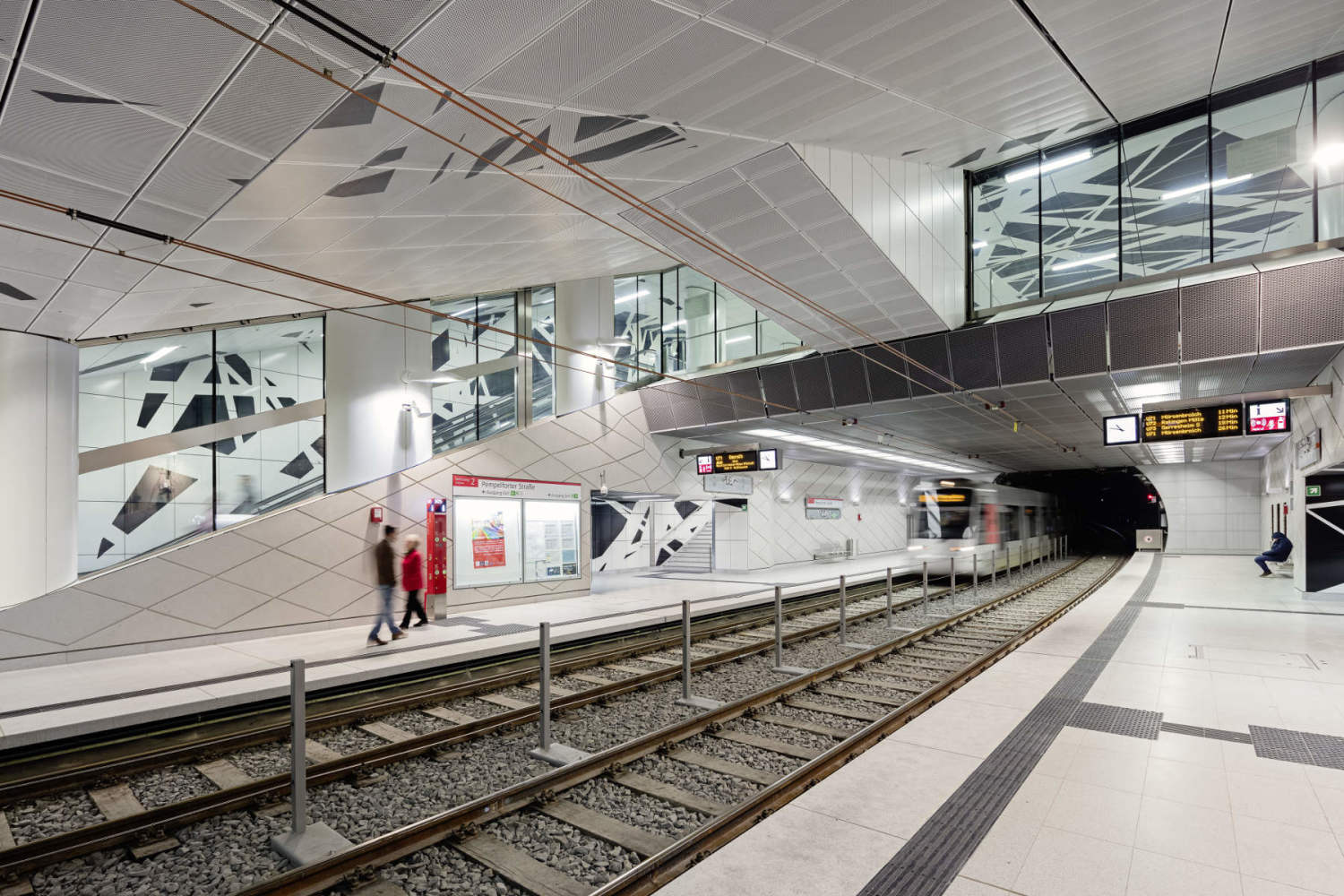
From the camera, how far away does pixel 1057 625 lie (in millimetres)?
11688

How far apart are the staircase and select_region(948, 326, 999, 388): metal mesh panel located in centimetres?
1123

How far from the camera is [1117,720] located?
20.1ft

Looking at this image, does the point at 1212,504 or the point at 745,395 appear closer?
the point at 745,395

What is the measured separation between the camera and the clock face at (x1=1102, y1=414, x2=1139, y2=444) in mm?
14391

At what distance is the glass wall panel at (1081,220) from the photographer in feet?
71.1

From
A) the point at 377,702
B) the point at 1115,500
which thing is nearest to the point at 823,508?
the point at 377,702

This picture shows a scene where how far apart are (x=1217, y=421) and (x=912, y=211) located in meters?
7.61

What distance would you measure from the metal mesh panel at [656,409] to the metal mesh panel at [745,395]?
2.04 metres

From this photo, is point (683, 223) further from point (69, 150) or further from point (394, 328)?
point (394, 328)

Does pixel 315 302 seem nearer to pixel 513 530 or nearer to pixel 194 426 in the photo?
pixel 194 426

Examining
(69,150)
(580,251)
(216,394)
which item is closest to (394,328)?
(216,394)

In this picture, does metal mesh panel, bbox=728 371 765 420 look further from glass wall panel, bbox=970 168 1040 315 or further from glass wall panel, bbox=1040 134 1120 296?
glass wall panel, bbox=1040 134 1120 296

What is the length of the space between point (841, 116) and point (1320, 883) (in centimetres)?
634

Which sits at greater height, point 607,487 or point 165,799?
point 607,487
